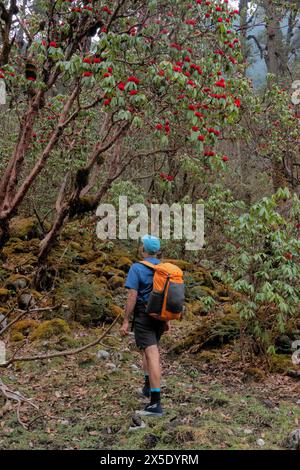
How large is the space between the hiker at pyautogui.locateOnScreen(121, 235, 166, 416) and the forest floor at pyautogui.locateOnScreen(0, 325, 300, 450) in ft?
0.96

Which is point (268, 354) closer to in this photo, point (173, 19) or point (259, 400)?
point (259, 400)

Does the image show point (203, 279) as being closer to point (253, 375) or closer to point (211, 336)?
point (211, 336)

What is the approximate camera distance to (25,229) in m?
13.1

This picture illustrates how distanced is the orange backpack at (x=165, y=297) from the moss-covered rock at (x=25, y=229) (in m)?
8.21

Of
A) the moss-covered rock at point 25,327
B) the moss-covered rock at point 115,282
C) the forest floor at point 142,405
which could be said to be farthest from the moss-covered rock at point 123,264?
the forest floor at point 142,405

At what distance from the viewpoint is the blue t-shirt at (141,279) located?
219 inches

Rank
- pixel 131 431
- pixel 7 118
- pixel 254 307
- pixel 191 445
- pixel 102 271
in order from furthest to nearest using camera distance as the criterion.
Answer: pixel 7 118 < pixel 102 271 < pixel 254 307 < pixel 131 431 < pixel 191 445

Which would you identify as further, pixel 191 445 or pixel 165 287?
pixel 165 287

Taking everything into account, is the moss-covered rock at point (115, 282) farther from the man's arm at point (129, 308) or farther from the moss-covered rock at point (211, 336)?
the man's arm at point (129, 308)

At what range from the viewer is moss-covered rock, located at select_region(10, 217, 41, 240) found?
12.9 m

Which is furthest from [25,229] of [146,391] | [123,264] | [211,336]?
[146,391]

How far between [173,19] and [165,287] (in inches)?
204

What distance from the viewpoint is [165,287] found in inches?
210

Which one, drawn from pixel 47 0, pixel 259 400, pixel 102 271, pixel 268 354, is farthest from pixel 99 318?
pixel 47 0
